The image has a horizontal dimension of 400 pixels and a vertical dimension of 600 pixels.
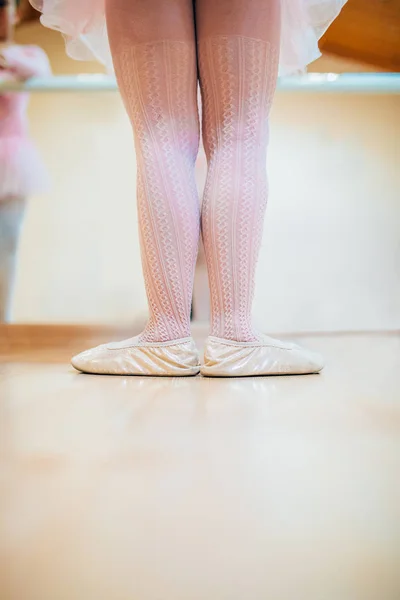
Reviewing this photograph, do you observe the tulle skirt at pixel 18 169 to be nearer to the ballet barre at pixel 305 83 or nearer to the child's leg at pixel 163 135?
the ballet barre at pixel 305 83

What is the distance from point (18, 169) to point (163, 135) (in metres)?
1.14

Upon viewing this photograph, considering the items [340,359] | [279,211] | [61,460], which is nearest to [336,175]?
[279,211]

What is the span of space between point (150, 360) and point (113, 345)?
0.24ft

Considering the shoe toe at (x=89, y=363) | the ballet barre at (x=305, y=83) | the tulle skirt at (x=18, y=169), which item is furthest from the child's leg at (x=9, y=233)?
the shoe toe at (x=89, y=363)

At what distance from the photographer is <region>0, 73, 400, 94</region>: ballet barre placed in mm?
1518

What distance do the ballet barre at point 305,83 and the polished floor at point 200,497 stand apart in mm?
1137

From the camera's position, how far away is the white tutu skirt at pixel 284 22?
945mm

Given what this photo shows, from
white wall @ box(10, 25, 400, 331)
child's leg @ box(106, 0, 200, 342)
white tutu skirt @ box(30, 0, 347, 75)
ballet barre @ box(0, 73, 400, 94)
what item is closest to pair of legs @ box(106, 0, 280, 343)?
child's leg @ box(106, 0, 200, 342)

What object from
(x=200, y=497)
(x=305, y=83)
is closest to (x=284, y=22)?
(x=305, y=83)

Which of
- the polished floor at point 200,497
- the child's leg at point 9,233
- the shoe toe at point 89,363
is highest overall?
the child's leg at point 9,233

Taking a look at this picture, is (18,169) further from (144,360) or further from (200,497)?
(200,497)

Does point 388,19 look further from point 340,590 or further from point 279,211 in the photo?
point 340,590

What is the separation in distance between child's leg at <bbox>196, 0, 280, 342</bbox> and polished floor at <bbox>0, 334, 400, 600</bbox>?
0.24m

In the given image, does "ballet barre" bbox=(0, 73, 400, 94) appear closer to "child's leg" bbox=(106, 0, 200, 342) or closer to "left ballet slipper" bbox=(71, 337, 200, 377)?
"child's leg" bbox=(106, 0, 200, 342)
